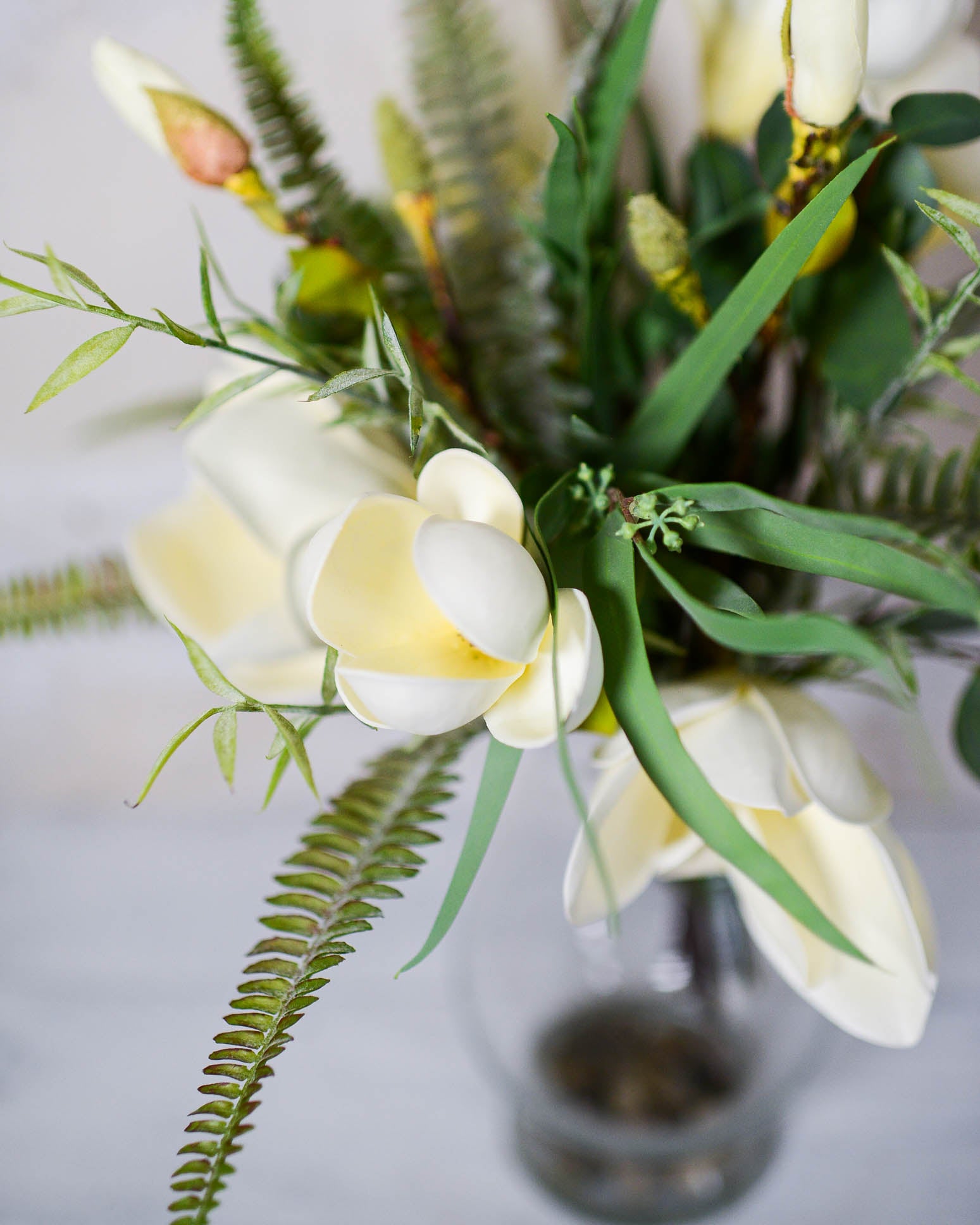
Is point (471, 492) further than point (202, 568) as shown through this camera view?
No

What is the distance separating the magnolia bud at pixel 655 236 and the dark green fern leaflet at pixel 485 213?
0.10 meters

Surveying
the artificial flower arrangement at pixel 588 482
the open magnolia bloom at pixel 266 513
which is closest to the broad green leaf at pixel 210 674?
the artificial flower arrangement at pixel 588 482

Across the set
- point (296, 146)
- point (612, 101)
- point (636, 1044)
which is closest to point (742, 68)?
point (612, 101)

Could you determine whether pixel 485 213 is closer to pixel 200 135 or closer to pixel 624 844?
pixel 200 135

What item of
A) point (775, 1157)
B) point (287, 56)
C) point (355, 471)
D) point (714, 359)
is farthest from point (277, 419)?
point (775, 1157)

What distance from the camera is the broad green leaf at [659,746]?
242 mm

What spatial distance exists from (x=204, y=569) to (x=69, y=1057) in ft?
1.05

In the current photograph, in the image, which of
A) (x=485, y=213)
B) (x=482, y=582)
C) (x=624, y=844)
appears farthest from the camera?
(x=485, y=213)

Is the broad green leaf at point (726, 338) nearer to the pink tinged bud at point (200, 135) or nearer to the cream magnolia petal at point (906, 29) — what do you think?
the cream magnolia petal at point (906, 29)

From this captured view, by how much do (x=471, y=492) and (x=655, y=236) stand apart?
0.10m

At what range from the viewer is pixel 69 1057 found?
54 cm

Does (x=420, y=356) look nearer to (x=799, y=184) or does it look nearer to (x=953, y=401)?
(x=799, y=184)

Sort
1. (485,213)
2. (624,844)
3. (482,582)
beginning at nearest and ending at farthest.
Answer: (482,582)
(624,844)
(485,213)

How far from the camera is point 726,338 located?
272 millimetres
